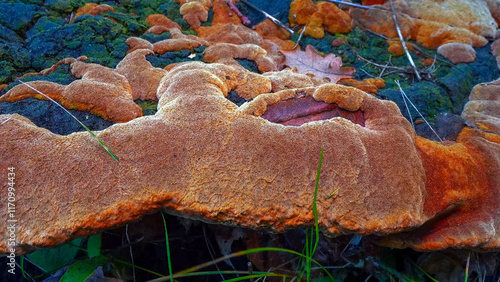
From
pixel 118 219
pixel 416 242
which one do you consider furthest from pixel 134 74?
pixel 416 242

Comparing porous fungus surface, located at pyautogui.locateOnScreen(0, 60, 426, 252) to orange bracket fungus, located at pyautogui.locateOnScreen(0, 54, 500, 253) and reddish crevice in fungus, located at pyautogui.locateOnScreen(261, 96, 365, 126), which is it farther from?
reddish crevice in fungus, located at pyautogui.locateOnScreen(261, 96, 365, 126)

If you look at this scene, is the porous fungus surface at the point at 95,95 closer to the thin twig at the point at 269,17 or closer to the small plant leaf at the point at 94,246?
the small plant leaf at the point at 94,246

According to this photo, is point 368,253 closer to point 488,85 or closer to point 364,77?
point 364,77

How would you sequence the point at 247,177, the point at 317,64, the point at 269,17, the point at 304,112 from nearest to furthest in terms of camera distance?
the point at 247,177
the point at 304,112
the point at 317,64
the point at 269,17

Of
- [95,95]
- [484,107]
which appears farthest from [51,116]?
[484,107]

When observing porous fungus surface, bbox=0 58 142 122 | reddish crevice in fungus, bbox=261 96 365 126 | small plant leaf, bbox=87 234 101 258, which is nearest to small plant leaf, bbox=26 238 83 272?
small plant leaf, bbox=87 234 101 258

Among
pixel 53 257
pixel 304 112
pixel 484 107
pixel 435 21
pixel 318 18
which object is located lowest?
pixel 53 257

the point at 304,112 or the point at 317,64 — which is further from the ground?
the point at 304,112

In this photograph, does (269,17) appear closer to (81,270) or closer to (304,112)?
(304,112)
